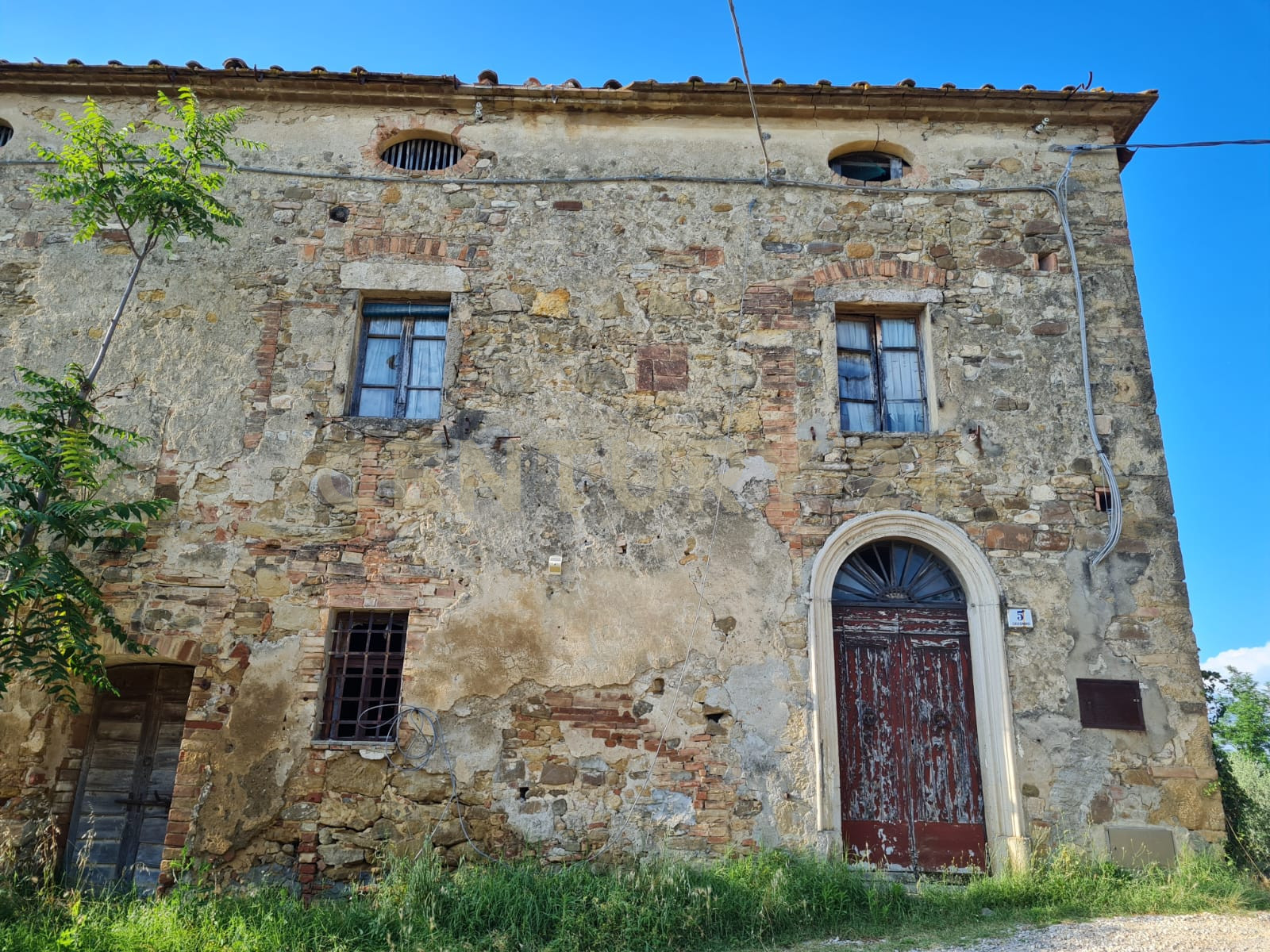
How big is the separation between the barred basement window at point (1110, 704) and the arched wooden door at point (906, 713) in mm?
790

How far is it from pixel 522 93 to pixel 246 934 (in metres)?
6.90

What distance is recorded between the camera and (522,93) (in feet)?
27.2

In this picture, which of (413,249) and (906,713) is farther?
(413,249)

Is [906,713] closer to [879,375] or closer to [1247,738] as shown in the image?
[879,375]

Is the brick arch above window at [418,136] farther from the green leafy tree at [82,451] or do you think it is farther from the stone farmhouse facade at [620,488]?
the green leafy tree at [82,451]

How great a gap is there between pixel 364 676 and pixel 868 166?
6227 mm

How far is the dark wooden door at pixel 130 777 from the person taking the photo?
6.83 metres

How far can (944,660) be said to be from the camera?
7.05 metres

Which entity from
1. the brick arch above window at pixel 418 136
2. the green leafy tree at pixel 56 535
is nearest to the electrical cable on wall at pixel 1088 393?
the brick arch above window at pixel 418 136

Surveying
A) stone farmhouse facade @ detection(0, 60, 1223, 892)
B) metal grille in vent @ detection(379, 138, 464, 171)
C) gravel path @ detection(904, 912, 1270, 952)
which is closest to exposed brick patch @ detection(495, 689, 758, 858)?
stone farmhouse facade @ detection(0, 60, 1223, 892)

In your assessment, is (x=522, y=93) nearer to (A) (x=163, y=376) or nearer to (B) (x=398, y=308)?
(B) (x=398, y=308)

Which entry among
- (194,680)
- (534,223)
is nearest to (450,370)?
(534,223)

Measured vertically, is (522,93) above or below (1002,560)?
above

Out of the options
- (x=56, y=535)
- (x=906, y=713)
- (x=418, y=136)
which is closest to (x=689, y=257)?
(x=418, y=136)
